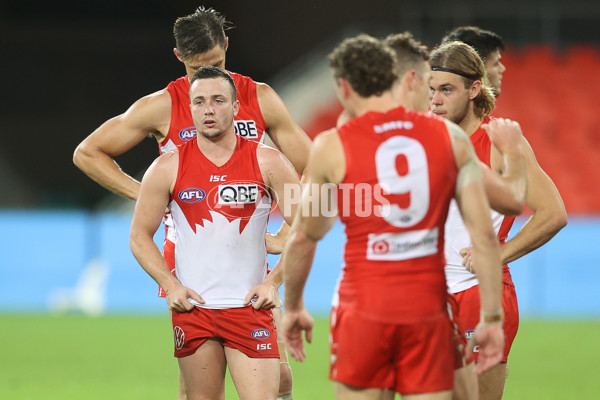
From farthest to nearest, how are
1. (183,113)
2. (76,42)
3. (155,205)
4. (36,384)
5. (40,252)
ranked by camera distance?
(76,42)
(40,252)
(36,384)
(183,113)
(155,205)

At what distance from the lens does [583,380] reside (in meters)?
8.88

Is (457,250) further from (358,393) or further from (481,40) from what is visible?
(481,40)

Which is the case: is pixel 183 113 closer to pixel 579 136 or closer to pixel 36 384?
pixel 36 384

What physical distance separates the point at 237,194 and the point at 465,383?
5.37 feet

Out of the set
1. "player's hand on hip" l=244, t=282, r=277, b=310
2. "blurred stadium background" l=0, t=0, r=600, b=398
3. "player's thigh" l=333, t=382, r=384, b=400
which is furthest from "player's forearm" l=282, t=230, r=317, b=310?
"blurred stadium background" l=0, t=0, r=600, b=398

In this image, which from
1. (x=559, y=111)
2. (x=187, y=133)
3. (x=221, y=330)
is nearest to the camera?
(x=221, y=330)

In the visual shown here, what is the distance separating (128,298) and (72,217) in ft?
5.00

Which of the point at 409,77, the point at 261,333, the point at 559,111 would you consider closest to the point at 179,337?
the point at 261,333

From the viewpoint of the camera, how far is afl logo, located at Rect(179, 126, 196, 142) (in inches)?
223

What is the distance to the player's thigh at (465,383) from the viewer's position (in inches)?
153

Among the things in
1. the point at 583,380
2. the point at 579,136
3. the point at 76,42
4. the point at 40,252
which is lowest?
the point at 583,380

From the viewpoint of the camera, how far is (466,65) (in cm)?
491

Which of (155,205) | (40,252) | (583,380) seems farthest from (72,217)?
(155,205)

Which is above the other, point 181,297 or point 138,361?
point 181,297
